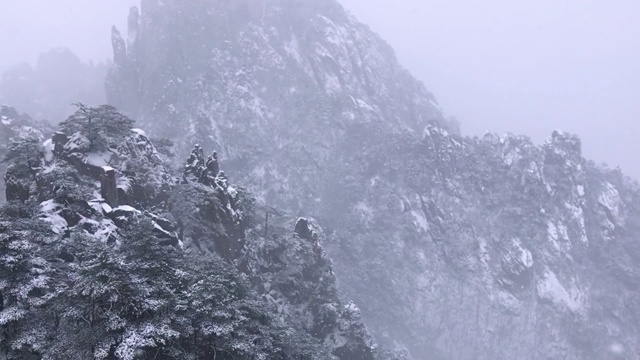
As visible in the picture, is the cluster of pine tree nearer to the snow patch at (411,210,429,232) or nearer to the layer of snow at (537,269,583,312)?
the snow patch at (411,210,429,232)

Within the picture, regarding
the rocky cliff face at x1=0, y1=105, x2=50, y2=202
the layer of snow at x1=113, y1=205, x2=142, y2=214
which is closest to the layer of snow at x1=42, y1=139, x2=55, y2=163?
the layer of snow at x1=113, y1=205, x2=142, y2=214

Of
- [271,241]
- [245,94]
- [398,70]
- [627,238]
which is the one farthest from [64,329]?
[398,70]

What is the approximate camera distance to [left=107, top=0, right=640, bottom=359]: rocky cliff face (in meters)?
83.7

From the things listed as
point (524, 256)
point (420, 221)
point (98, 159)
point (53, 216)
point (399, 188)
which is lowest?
point (53, 216)

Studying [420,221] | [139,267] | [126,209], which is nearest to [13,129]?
[126,209]

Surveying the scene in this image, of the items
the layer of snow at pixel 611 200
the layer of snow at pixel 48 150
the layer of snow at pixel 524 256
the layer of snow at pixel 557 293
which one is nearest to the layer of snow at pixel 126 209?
the layer of snow at pixel 48 150

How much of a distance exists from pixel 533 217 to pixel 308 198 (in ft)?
159

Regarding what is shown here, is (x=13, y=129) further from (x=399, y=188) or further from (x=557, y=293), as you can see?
(x=557, y=293)

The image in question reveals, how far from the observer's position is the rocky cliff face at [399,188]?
275 feet

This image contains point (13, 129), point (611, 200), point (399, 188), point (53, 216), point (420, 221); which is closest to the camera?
point (53, 216)

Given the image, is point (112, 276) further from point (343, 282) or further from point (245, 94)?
point (245, 94)

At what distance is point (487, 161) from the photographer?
9594 centimetres

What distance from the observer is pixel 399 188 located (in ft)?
299

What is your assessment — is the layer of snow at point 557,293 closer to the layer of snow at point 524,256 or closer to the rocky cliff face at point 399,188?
the rocky cliff face at point 399,188
